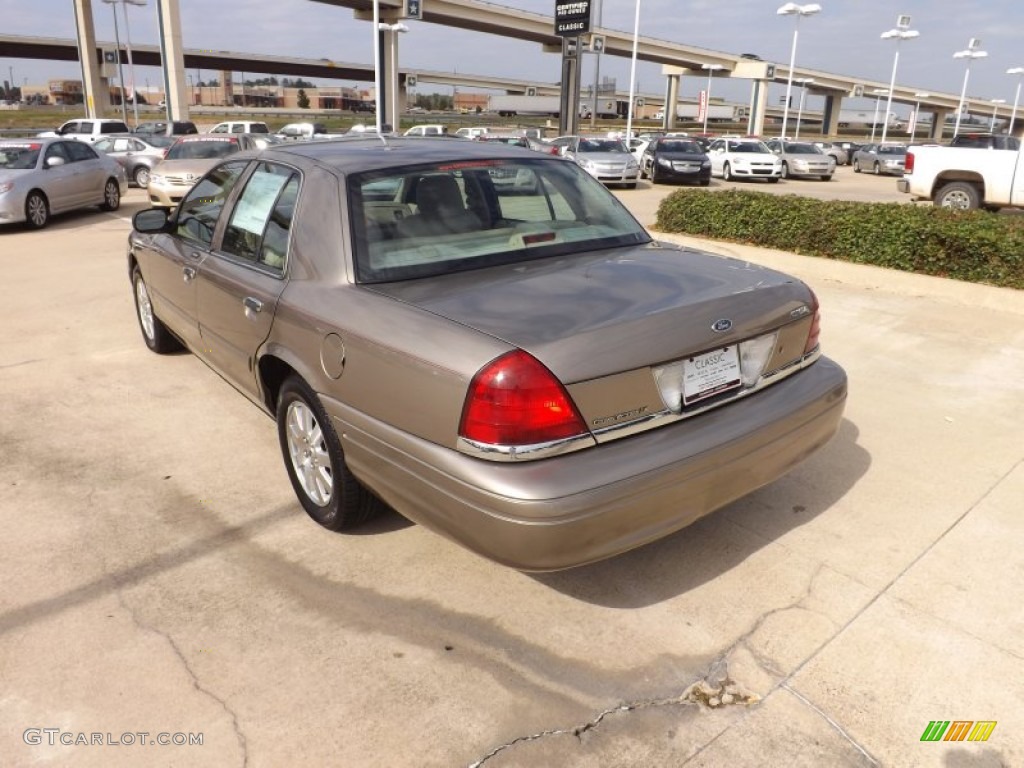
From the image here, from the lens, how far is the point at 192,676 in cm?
274

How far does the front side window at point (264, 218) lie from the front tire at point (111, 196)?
13.3 metres

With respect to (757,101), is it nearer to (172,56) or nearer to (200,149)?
(172,56)

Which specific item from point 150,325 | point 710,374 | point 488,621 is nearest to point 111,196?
point 150,325

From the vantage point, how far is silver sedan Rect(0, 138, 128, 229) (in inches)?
517

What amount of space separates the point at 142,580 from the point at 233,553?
0.37 metres

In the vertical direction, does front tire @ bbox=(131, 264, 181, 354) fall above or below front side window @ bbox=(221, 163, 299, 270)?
below

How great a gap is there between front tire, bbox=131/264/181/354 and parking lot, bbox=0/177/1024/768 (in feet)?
4.29

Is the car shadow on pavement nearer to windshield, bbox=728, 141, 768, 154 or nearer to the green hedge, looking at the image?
the green hedge

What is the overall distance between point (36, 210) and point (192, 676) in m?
13.4

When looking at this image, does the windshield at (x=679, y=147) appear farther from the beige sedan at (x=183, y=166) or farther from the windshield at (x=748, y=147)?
the beige sedan at (x=183, y=166)

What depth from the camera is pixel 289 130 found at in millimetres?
38844

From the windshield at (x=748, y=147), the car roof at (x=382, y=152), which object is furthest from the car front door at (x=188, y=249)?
the windshield at (x=748, y=147)

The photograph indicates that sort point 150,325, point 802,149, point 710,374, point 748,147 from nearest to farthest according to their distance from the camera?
point 710,374
point 150,325
point 748,147
point 802,149

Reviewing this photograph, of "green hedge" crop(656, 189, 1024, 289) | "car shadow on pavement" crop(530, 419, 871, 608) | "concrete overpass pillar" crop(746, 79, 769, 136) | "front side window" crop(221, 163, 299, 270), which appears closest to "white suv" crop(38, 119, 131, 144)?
"green hedge" crop(656, 189, 1024, 289)
